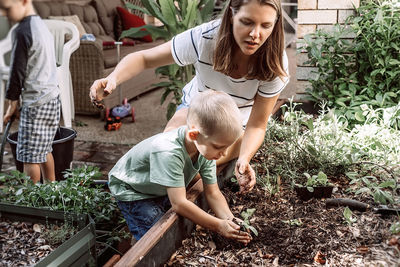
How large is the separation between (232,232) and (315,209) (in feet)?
1.11

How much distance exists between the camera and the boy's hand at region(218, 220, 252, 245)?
1084mm

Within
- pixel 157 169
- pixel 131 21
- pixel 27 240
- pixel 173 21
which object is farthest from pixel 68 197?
pixel 131 21

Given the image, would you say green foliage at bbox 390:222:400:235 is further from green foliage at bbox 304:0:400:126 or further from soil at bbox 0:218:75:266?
green foliage at bbox 304:0:400:126

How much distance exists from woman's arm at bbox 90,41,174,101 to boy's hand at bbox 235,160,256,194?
0.43 metres

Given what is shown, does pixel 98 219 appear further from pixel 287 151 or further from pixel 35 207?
pixel 287 151

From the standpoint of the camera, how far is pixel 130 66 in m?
1.29

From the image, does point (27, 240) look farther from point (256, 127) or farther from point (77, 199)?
point (256, 127)

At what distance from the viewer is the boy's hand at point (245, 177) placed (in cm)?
124

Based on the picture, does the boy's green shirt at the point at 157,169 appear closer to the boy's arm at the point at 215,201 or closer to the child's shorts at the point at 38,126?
the boy's arm at the point at 215,201

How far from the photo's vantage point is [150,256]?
3.08 feet

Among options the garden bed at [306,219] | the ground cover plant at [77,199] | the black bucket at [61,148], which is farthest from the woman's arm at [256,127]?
the black bucket at [61,148]

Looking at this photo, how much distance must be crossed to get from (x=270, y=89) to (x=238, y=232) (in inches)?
22.4

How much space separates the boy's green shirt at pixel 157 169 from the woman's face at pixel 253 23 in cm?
30

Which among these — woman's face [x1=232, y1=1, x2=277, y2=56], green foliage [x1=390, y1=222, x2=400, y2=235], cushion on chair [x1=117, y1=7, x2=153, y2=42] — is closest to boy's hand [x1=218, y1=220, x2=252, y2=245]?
green foliage [x1=390, y1=222, x2=400, y2=235]
